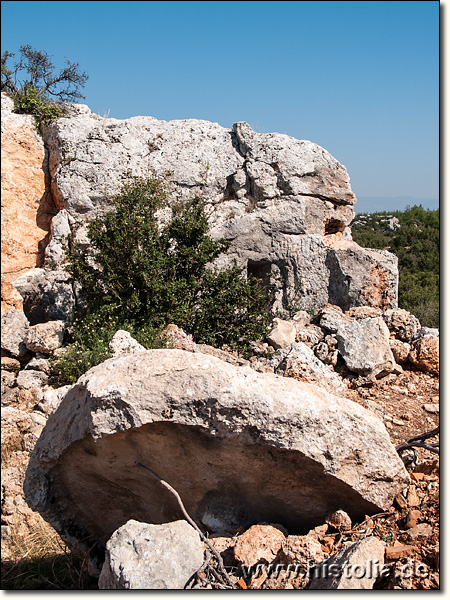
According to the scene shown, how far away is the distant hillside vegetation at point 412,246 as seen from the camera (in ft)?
48.0

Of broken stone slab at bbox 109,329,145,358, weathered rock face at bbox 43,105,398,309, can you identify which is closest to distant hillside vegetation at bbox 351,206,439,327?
weathered rock face at bbox 43,105,398,309

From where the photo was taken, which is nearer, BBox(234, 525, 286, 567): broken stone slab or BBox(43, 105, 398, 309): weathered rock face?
BBox(234, 525, 286, 567): broken stone slab

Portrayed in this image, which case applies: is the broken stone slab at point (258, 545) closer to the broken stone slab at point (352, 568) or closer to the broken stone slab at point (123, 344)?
the broken stone slab at point (352, 568)

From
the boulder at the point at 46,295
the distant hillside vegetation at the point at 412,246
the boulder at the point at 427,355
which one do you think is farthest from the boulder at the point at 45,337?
the distant hillside vegetation at the point at 412,246

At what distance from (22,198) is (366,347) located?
6661 mm

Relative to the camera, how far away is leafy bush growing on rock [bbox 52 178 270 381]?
775 cm

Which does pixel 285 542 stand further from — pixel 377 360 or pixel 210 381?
pixel 377 360

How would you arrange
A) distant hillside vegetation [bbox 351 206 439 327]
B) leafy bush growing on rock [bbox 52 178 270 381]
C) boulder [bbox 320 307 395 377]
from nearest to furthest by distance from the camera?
boulder [bbox 320 307 395 377] → leafy bush growing on rock [bbox 52 178 270 381] → distant hillside vegetation [bbox 351 206 439 327]

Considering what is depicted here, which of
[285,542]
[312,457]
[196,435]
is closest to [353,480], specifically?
[312,457]

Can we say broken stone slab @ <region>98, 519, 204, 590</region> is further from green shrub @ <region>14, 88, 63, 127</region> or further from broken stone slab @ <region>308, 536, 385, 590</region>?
green shrub @ <region>14, 88, 63, 127</region>

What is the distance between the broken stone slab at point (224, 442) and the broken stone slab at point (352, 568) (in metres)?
0.44

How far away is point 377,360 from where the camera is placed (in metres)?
7.09

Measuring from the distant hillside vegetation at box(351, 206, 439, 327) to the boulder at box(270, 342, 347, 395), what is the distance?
6.53 meters

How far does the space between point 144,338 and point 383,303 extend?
14.1 ft
